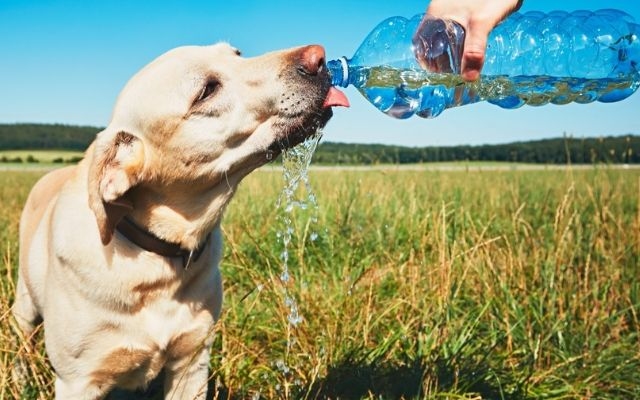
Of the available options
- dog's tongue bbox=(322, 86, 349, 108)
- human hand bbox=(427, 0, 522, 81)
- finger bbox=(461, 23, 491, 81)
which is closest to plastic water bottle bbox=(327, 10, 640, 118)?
dog's tongue bbox=(322, 86, 349, 108)

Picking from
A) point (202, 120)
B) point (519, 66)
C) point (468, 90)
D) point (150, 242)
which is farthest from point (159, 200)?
point (519, 66)

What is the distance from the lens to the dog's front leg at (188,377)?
2742 millimetres

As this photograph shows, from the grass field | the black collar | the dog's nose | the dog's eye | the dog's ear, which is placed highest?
the dog's nose

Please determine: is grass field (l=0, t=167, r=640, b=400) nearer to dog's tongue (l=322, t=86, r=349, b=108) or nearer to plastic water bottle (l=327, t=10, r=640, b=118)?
plastic water bottle (l=327, t=10, r=640, b=118)

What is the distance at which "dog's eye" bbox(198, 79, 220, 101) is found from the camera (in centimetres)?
260

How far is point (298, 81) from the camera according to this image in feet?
8.21

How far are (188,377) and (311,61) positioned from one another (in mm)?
1535

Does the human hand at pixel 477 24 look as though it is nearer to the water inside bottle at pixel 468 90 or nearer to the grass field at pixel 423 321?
the water inside bottle at pixel 468 90

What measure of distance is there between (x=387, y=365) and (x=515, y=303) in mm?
960

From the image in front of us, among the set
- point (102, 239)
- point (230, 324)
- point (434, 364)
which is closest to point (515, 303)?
point (434, 364)

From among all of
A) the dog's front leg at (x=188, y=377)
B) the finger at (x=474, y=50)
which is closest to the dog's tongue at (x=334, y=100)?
the finger at (x=474, y=50)

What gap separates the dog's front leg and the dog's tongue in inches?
48.8

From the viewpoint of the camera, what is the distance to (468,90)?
117 inches

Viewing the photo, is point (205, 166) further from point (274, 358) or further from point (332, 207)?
point (332, 207)
